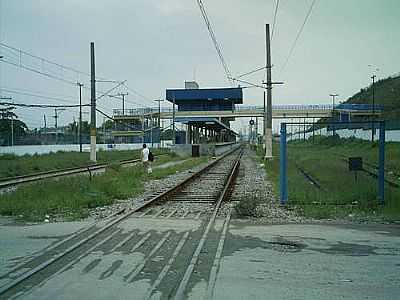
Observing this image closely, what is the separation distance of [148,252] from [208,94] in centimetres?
8472

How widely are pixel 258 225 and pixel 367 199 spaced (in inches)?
164

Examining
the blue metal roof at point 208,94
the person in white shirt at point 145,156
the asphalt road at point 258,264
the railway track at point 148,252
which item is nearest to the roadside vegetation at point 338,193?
the asphalt road at point 258,264

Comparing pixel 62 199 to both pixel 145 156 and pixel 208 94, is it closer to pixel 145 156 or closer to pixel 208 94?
pixel 145 156

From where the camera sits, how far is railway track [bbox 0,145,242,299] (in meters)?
5.87

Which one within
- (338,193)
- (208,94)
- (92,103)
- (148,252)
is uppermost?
(208,94)

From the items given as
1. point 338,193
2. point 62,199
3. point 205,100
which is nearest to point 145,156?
point 62,199

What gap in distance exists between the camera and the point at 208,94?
299 feet

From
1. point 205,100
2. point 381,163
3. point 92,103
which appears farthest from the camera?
point 205,100

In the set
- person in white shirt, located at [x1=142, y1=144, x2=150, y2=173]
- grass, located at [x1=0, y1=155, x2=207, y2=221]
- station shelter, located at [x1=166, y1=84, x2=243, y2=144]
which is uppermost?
station shelter, located at [x1=166, y1=84, x2=243, y2=144]

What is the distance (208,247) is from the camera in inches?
312

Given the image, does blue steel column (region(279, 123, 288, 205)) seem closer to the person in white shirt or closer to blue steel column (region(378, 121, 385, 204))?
blue steel column (region(378, 121, 385, 204))

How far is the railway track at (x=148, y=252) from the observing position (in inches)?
231

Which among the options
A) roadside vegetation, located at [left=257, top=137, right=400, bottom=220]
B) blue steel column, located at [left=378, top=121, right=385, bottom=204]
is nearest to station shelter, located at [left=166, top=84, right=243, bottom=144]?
roadside vegetation, located at [left=257, top=137, right=400, bottom=220]

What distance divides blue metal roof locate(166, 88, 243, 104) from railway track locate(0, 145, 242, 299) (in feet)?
259
